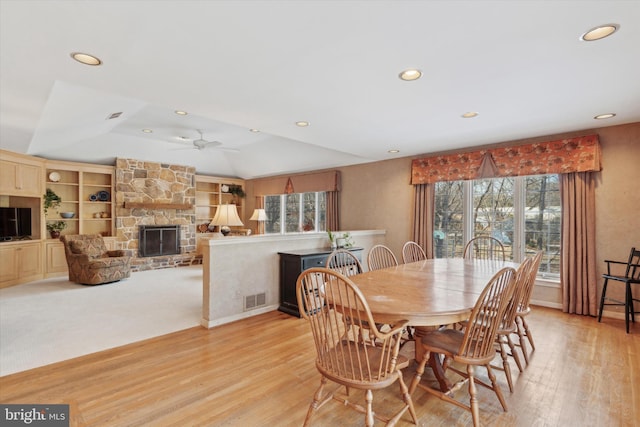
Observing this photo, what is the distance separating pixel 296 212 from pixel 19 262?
18.2 ft

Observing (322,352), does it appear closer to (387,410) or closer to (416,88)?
(387,410)

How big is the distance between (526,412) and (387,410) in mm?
908

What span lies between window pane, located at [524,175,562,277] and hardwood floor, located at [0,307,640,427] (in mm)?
1237

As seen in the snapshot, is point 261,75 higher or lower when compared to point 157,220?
higher

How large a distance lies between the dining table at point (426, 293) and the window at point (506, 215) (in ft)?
4.96

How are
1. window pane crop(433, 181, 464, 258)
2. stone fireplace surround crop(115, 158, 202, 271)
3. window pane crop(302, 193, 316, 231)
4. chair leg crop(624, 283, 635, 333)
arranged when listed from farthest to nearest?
window pane crop(302, 193, 316, 231), stone fireplace surround crop(115, 158, 202, 271), window pane crop(433, 181, 464, 258), chair leg crop(624, 283, 635, 333)

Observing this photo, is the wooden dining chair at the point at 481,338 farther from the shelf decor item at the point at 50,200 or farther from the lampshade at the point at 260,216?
the shelf decor item at the point at 50,200

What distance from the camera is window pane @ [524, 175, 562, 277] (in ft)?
14.0

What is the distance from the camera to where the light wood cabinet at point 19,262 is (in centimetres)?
544

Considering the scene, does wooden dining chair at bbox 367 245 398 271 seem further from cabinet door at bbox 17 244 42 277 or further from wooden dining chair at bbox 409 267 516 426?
cabinet door at bbox 17 244 42 277

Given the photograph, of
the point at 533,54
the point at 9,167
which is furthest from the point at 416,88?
the point at 9,167

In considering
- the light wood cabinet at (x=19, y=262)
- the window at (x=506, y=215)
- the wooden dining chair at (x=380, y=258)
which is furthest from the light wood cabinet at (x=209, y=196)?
the wooden dining chair at (x=380, y=258)

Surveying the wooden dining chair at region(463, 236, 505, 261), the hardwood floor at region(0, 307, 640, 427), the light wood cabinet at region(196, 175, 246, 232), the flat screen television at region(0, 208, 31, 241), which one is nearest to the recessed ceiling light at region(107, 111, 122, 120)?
the flat screen television at region(0, 208, 31, 241)

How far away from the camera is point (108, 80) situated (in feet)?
8.05
